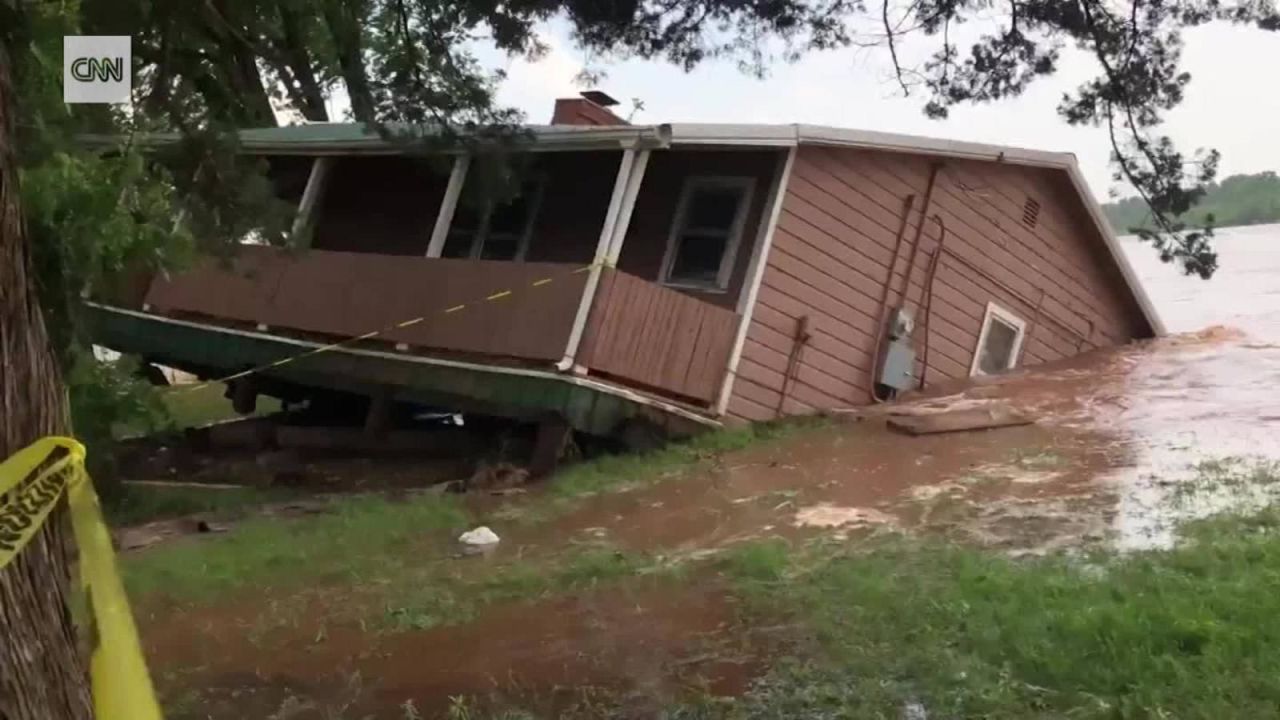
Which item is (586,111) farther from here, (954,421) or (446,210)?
(954,421)

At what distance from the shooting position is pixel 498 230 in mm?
16719

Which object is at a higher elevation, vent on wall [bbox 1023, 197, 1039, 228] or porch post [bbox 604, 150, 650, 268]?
vent on wall [bbox 1023, 197, 1039, 228]

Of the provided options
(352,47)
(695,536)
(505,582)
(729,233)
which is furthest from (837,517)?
(729,233)

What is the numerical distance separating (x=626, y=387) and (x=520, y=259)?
13.3 ft

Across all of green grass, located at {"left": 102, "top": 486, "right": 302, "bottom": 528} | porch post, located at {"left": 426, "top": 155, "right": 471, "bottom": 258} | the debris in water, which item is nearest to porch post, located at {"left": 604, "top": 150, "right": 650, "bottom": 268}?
porch post, located at {"left": 426, "top": 155, "right": 471, "bottom": 258}

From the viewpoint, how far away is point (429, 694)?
602 cm

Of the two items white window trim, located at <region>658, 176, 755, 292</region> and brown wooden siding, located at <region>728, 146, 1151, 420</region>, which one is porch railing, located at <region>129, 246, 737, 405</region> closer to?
brown wooden siding, located at <region>728, 146, 1151, 420</region>

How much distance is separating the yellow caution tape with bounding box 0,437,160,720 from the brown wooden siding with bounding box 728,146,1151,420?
11274 mm

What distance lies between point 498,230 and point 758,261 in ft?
13.5

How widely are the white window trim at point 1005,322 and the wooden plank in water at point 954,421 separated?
3.65 m

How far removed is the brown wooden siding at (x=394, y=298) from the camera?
12.7 m

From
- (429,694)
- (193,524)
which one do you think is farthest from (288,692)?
(193,524)

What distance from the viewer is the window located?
16375mm

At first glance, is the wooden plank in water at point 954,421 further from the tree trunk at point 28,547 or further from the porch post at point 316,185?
the tree trunk at point 28,547
